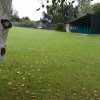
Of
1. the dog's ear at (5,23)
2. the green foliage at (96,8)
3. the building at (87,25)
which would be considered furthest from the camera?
the green foliage at (96,8)

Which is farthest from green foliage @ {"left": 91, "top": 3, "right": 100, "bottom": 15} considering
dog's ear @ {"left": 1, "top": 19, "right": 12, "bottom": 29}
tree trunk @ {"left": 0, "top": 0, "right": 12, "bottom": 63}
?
dog's ear @ {"left": 1, "top": 19, "right": 12, "bottom": 29}

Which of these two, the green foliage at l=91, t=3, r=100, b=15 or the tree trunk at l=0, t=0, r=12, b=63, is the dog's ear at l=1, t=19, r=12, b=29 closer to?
the tree trunk at l=0, t=0, r=12, b=63

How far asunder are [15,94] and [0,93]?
1.28 ft

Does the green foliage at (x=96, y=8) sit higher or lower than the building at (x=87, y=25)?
higher

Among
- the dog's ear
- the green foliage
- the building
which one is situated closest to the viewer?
the dog's ear

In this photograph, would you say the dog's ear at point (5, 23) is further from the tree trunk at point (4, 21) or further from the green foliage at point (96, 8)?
the green foliage at point (96, 8)

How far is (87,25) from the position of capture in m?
67.0

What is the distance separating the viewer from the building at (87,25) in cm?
6153

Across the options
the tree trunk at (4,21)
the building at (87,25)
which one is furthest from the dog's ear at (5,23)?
the building at (87,25)

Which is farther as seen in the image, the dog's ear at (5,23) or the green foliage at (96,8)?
the green foliage at (96,8)

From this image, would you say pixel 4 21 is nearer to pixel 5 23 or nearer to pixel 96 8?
pixel 5 23

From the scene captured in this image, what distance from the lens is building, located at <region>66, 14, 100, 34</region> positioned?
6153cm

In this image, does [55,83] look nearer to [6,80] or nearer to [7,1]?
[6,80]

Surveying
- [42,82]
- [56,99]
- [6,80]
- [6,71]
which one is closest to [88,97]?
[56,99]
